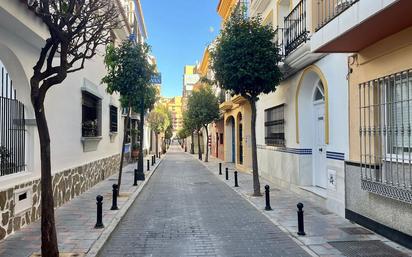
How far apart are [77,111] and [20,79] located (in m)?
4.46

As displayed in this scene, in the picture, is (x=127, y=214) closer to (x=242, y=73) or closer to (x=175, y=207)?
(x=175, y=207)

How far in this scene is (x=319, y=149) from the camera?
11398 millimetres

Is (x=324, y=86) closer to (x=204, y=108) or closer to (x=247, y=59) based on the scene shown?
(x=247, y=59)

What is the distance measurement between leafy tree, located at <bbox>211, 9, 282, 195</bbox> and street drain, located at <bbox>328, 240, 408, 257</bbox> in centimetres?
558

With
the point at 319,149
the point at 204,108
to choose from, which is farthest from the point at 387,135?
the point at 204,108

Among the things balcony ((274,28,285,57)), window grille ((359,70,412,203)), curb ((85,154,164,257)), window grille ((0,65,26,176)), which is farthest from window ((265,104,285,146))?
window grille ((0,65,26,176))

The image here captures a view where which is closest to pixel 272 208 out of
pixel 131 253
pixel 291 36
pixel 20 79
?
pixel 131 253

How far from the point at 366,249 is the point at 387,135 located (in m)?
2.14

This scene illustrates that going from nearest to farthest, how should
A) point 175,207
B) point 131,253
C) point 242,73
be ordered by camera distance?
point 131,253, point 175,207, point 242,73

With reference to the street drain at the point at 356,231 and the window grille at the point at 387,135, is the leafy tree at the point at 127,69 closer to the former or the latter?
the window grille at the point at 387,135

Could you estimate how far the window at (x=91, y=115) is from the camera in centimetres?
1373

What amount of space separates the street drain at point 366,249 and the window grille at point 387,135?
2.73ft

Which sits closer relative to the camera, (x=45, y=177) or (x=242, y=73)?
(x=45, y=177)

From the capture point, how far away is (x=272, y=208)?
9.95m
